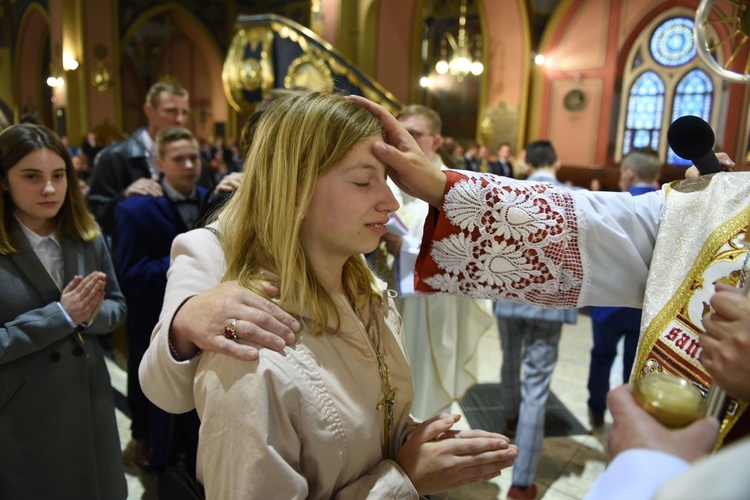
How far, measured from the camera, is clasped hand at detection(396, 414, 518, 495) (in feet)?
3.62

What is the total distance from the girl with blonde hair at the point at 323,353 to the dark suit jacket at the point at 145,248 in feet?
4.78

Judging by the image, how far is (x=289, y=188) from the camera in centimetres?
108

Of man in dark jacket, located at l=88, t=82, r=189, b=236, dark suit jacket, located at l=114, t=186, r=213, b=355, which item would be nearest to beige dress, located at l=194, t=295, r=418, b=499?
dark suit jacket, located at l=114, t=186, r=213, b=355

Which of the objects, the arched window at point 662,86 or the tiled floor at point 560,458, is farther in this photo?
the arched window at point 662,86

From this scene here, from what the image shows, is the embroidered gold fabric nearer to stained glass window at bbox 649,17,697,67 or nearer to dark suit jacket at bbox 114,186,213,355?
dark suit jacket at bbox 114,186,213,355

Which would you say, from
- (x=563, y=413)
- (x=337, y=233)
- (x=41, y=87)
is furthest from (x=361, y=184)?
(x=41, y=87)

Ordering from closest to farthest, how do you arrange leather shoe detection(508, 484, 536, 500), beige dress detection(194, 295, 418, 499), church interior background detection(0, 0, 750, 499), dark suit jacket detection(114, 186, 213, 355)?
beige dress detection(194, 295, 418, 499), dark suit jacket detection(114, 186, 213, 355), leather shoe detection(508, 484, 536, 500), church interior background detection(0, 0, 750, 499)

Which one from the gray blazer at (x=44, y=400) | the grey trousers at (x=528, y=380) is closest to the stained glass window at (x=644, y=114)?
the grey trousers at (x=528, y=380)

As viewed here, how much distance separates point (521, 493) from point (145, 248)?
2.25 metres

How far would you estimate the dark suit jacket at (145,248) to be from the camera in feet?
8.22

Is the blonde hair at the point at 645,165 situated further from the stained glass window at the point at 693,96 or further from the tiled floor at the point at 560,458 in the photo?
the stained glass window at the point at 693,96

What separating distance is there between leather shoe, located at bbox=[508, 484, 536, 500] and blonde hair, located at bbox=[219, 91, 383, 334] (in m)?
2.04

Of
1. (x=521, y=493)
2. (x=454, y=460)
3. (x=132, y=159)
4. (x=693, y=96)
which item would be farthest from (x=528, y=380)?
(x=693, y=96)

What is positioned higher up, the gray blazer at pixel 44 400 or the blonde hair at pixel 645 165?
the blonde hair at pixel 645 165
